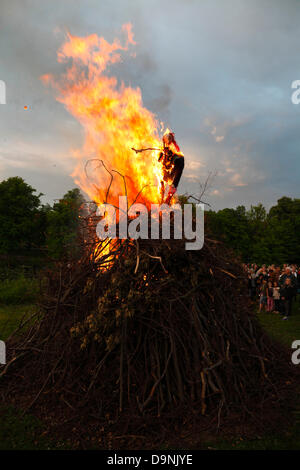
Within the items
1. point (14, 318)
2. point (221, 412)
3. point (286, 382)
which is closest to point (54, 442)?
point (221, 412)

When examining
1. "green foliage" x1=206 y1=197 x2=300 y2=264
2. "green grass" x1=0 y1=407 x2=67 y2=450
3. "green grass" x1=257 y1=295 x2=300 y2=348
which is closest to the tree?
"green foliage" x1=206 y1=197 x2=300 y2=264

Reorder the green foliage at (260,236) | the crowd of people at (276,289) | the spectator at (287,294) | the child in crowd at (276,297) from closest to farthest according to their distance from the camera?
the spectator at (287,294) < the crowd of people at (276,289) < the child in crowd at (276,297) < the green foliage at (260,236)

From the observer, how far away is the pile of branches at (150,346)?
488 cm

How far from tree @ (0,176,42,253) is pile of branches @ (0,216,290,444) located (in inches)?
1494

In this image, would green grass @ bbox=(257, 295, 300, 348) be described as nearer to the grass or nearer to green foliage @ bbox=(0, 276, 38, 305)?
the grass

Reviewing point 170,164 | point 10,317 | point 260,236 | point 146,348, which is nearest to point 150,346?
point 146,348

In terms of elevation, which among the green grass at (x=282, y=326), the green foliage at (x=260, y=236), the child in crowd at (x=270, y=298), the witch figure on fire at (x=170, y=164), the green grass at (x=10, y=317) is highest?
the green foliage at (x=260, y=236)

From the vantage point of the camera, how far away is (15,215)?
4359 centimetres

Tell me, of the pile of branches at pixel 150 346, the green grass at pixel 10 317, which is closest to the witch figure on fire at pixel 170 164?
the pile of branches at pixel 150 346

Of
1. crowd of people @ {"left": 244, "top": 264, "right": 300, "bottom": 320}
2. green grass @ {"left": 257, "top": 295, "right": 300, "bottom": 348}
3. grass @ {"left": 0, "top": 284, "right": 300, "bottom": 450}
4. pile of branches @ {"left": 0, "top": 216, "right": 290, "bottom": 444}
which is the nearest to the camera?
grass @ {"left": 0, "top": 284, "right": 300, "bottom": 450}

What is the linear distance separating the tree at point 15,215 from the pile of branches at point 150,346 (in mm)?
37944

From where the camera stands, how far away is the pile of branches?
4883mm

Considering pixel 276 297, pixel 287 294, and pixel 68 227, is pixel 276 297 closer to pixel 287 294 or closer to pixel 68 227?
pixel 287 294

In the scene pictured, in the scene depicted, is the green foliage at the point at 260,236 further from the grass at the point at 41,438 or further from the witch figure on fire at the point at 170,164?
the grass at the point at 41,438
